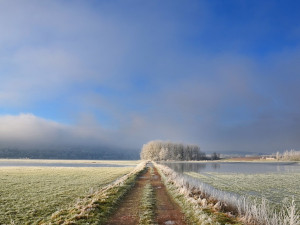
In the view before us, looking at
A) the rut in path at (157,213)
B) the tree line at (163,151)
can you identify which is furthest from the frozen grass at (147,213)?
the tree line at (163,151)

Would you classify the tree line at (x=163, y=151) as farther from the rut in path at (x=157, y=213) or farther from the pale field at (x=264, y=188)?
the rut in path at (x=157, y=213)

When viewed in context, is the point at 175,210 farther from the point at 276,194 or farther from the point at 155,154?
the point at 155,154

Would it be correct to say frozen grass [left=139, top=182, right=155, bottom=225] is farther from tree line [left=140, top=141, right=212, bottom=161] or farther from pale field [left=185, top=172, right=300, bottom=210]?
tree line [left=140, top=141, right=212, bottom=161]

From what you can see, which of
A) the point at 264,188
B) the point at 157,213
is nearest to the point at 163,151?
the point at 264,188

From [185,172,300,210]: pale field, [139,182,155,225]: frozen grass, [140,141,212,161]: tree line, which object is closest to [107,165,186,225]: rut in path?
[139,182,155,225]: frozen grass

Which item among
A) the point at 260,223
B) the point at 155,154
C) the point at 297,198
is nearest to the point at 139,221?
the point at 260,223

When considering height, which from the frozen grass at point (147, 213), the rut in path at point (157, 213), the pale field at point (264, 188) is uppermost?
the frozen grass at point (147, 213)

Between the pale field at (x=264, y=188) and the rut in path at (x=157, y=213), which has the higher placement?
the rut in path at (x=157, y=213)

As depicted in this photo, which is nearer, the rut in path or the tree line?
the rut in path

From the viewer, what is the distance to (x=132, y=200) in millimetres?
20266

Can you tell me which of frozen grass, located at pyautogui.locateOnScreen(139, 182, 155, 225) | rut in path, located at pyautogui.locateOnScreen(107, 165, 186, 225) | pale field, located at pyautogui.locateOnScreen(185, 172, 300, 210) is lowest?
pale field, located at pyautogui.locateOnScreen(185, 172, 300, 210)

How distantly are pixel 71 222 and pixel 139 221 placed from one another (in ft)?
12.3

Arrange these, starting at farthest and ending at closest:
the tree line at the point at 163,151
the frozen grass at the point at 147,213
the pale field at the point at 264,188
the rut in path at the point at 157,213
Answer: the tree line at the point at 163,151 < the pale field at the point at 264,188 < the rut in path at the point at 157,213 < the frozen grass at the point at 147,213

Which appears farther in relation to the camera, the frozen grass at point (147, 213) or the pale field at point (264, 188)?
the pale field at point (264, 188)
